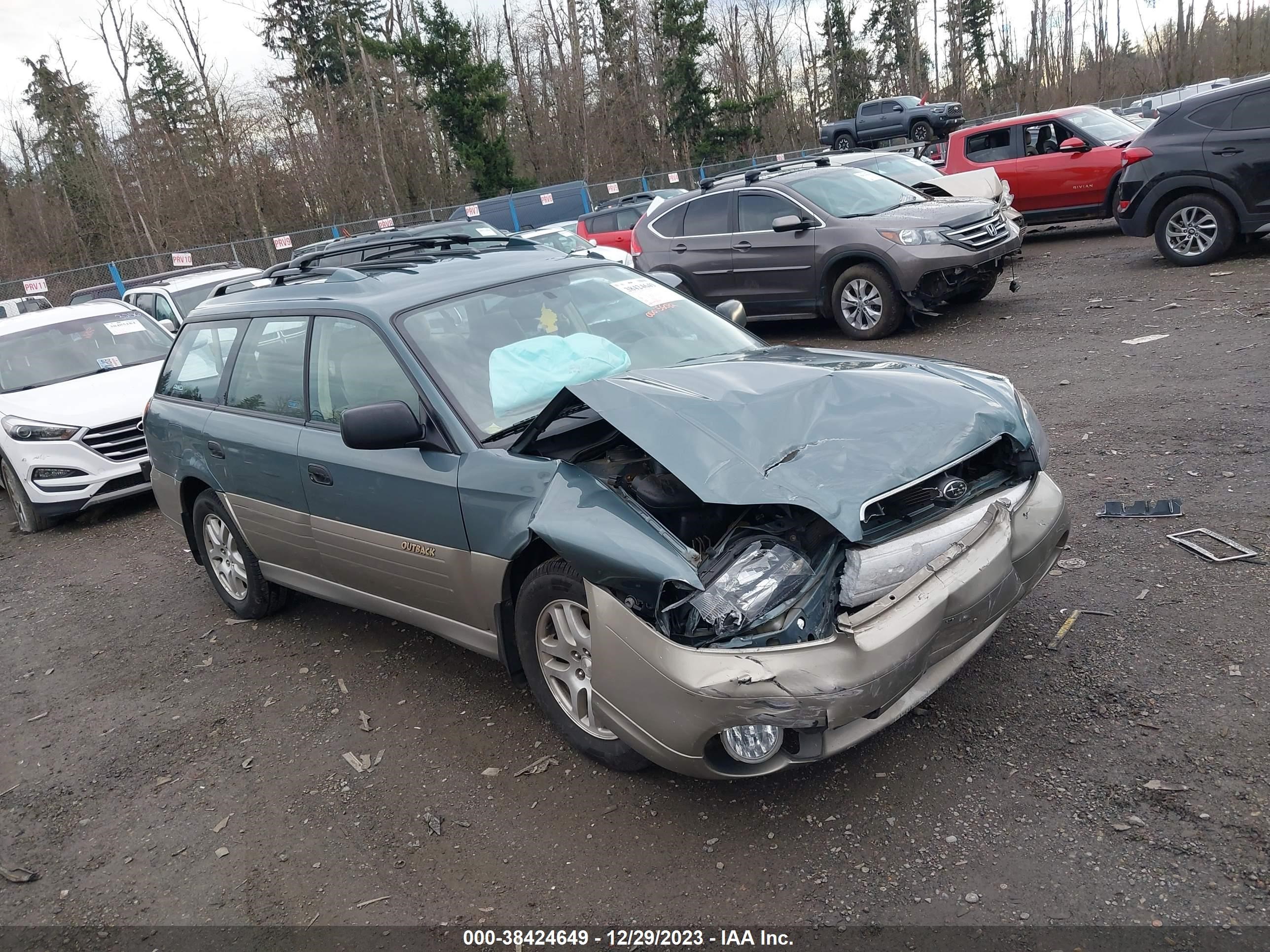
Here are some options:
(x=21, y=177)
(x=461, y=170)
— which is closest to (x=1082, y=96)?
(x=461, y=170)

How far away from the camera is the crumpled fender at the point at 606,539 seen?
115 inches

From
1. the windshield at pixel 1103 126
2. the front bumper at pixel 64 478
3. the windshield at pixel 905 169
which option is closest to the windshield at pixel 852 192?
the windshield at pixel 905 169

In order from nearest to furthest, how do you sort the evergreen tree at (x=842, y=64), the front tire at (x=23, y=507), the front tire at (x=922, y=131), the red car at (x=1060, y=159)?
1. the front tire at (x=23, y=507)
2. the red car at (x=1060, y=159)
3. the front tire at (x=922, y=131)
4. the evergreen tree at (x=842, y=64)

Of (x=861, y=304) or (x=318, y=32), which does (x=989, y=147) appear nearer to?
(x=861, y=304)

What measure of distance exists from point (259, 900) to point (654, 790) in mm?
1399

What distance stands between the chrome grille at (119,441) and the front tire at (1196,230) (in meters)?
10.7

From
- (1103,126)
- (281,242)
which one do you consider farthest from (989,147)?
(281,242)

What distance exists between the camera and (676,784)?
3434mm

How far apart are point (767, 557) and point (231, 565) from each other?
12.6 ft

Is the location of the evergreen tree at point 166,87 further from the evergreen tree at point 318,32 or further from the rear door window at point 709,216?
the rear door window at point 709,216

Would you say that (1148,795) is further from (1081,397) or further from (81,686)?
(81,686)

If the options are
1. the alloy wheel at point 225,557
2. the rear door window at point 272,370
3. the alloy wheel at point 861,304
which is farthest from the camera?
the alloy wheel at point 861,304

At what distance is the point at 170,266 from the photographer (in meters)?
27.8

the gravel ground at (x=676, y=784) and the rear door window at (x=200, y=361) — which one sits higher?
the rear door window at (x=200, y=361)
